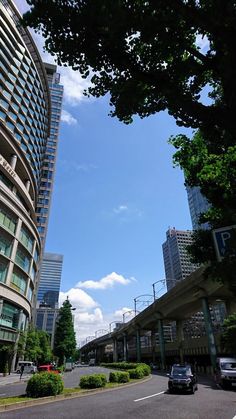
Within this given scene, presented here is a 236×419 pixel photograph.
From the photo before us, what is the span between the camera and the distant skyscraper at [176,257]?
209 ft

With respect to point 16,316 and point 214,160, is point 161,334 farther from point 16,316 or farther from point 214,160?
point 214,160

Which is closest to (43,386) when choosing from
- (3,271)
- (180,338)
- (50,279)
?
(3,271)

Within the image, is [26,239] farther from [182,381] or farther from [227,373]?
[182,381]

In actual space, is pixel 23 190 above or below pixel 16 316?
above

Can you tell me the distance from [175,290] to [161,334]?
75.3 feet

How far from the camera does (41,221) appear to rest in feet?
293

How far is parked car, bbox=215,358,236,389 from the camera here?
21.7 m

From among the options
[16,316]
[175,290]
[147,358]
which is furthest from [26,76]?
[147,358]

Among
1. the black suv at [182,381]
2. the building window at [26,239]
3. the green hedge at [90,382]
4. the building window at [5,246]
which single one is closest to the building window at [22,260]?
the building window at [26,239]

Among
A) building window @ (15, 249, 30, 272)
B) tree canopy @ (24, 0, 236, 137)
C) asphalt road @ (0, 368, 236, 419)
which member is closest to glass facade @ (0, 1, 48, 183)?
building window @ (15, 249, 30, 272)

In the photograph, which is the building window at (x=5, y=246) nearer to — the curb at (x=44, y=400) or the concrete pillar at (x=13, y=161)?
the concrete pillar at (x=13, y=161)

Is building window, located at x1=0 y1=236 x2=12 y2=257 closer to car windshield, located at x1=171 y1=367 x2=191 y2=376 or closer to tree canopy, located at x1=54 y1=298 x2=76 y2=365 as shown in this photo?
car windshield, located at x1=171 y1=367 x2=191 y2=376

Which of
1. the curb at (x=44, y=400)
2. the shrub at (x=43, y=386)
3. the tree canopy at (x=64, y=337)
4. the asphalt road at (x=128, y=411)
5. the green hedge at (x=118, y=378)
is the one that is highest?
the tree canopy at (x=64, y=337)

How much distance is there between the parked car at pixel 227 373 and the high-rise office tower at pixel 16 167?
2584 centimetres
